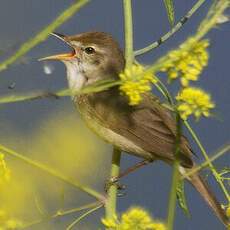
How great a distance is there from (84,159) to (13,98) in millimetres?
776

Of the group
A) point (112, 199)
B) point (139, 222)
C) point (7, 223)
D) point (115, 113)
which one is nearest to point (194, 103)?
point (139, 222)

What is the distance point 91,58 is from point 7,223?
1464mm

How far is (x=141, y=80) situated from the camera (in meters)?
0.87

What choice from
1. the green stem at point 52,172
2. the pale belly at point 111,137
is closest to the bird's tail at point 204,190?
the pale belly at point 111,137

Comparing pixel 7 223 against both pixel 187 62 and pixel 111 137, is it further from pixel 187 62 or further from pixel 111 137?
pixel 111 137

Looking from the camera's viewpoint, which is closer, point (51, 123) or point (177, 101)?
A: point (177, 101)

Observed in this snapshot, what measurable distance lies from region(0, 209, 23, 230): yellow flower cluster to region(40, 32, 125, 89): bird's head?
1262 millimetres

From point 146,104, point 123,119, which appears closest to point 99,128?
point 123,119

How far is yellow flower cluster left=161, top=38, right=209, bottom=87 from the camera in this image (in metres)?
0.77

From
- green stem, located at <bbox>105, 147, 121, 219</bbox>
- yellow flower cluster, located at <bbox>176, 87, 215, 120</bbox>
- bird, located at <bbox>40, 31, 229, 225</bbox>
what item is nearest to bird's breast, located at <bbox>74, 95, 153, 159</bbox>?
bird, located at <bbox>40, 31, 229, 225</bbox>

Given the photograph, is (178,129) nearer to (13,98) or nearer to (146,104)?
(13,98)

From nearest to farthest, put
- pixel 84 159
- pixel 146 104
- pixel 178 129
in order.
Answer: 1. pixel 178 129
2. pixel 84 159
3. pixel 146 104

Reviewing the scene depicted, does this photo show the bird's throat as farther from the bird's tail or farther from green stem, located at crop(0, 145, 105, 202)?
green stem, located at crop(0, 145, 105, 202)

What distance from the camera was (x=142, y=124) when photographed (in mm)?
2061
